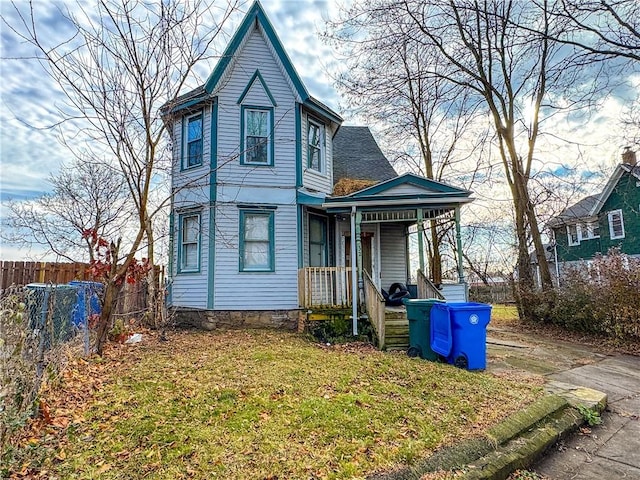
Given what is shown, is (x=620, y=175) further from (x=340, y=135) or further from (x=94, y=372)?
(x=94, y=372)

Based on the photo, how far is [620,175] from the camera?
68.2 ft

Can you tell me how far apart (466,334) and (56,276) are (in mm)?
11440

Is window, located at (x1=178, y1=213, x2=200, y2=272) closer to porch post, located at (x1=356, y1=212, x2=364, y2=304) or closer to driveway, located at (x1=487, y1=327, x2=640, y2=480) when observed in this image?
porch post, located at (x1=356, y1=212, x2=364, y2=304)

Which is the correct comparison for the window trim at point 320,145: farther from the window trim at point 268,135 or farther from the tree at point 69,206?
the tree at point 69,206

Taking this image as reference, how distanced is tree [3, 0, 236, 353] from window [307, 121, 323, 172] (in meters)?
4.66

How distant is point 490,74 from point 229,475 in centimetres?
1502

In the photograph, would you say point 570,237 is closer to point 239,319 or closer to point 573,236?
point 573,236

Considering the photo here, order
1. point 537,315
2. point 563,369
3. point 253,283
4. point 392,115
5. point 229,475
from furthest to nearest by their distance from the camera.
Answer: point 392,115 < point 537,315 < point 253,283 < point 563,369 < point 229,475

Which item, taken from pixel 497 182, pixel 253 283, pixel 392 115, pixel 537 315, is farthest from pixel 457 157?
pixel 253 283

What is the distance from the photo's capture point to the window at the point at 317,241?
10562mm

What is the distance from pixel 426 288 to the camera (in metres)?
9.01

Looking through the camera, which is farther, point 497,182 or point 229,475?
point 497,182

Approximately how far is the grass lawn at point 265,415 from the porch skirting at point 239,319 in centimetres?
298

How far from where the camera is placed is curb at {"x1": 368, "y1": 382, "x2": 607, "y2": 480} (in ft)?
10.2
